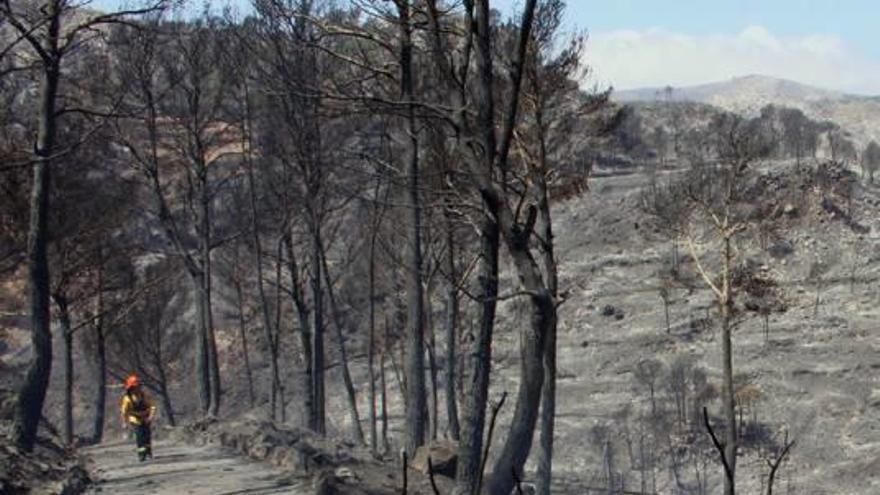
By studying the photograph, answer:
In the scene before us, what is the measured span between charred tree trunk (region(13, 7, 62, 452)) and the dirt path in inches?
44.0

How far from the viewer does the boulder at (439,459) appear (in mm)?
14458

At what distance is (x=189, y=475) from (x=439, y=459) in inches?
129

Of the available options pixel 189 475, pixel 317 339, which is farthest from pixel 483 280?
pixel 317 339

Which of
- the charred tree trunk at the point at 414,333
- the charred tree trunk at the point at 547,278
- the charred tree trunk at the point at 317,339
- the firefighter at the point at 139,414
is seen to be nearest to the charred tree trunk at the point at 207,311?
the charred tree trunk at the point at 317,339

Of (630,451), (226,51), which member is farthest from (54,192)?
(630,451)

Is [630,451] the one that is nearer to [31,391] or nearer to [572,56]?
[572,56]

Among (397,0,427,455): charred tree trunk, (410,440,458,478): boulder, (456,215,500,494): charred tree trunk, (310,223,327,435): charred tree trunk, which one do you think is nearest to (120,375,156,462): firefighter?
(397,0,427,455): charred tree trunk

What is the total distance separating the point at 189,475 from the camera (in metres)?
14.1

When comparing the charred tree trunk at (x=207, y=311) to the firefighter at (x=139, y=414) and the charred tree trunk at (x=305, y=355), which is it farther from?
the firefighter at (x=139, y=414)

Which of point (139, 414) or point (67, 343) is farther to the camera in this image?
point (67, 343)

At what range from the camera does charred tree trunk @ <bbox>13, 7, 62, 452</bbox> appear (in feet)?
41.1

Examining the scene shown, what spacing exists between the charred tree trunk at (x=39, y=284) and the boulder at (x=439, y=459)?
4.91 m

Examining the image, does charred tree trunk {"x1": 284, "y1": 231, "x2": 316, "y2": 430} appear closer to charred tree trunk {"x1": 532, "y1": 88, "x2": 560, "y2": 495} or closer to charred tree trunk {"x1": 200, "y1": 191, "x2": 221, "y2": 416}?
charred tree trunk {"x1": 200, "y1": 191, "x2": 221, "y2": 416}

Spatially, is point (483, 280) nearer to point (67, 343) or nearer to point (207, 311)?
point (207, 311)
